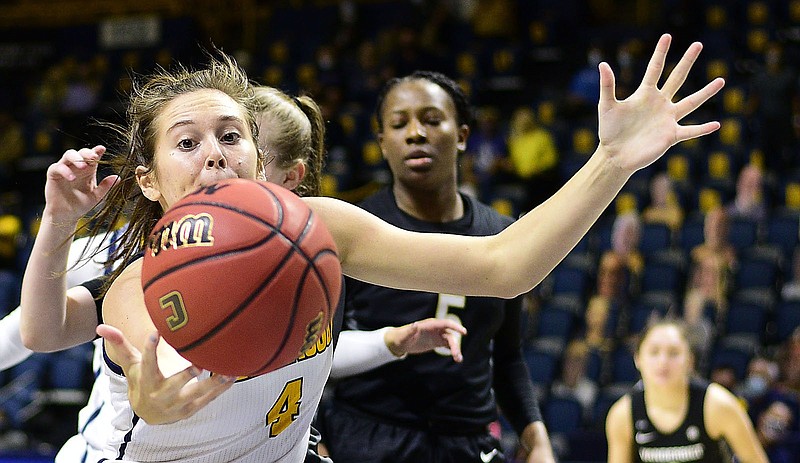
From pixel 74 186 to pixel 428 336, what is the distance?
106 cm

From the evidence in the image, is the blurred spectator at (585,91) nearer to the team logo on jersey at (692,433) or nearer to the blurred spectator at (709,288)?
the blurred spectator at (709,288)

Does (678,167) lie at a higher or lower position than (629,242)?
higher

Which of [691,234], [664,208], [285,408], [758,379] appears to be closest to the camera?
[285,408]

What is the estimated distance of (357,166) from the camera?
38.1 ft

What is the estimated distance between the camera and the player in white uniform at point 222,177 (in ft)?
6.47

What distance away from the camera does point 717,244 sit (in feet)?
27.6

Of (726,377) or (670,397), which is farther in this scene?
(726,377)

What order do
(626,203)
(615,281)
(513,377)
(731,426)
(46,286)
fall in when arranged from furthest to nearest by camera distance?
1. (626,203)
2. (615,281)
3. (731,426)
4. (513,377)
5. (46,286)

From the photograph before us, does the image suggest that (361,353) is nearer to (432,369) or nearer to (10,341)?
(432,369)

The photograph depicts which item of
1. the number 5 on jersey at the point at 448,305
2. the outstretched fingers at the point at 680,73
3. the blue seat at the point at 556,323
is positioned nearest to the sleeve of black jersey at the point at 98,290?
the number 5 on jersey at the point at 448,305

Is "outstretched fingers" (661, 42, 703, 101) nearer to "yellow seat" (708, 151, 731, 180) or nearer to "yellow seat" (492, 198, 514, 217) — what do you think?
"yellow seat" (492, 198, 514, 217)

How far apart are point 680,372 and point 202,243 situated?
358 cm

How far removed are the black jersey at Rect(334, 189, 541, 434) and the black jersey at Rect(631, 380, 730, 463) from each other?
1.55 metres

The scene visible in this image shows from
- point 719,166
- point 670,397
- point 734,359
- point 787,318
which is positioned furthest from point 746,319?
point 670,397
